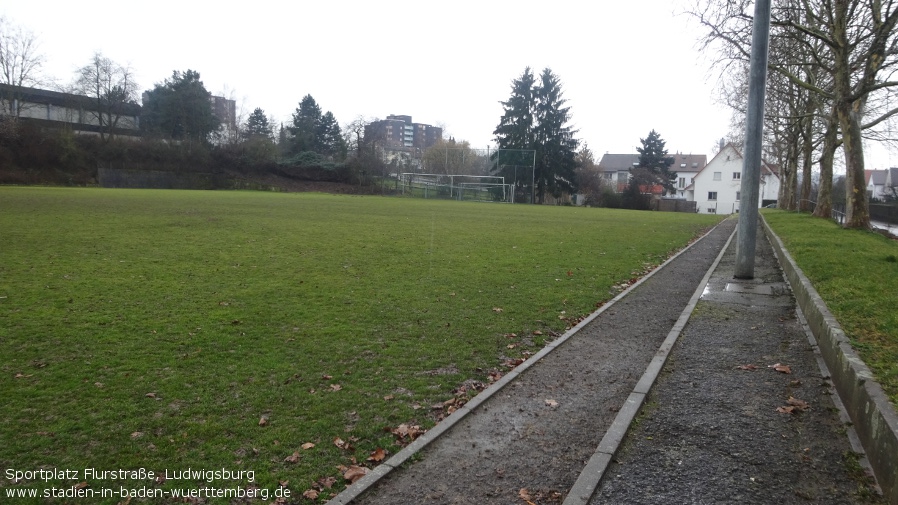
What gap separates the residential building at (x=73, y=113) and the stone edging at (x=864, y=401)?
72330 mm

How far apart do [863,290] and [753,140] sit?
3714mm

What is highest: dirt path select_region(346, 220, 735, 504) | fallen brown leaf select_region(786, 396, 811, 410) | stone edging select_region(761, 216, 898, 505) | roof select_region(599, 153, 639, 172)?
roof select_region(599, 153, 639, 172)

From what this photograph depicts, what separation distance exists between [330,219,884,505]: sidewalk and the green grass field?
1.55 ft

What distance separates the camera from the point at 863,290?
27.6ft

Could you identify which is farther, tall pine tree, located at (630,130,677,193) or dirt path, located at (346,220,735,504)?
tall pine tree, located at (630,130,677,193)

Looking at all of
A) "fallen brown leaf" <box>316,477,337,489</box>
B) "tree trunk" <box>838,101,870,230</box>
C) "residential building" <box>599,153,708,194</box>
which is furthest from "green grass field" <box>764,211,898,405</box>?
"residential building" <box>599,153,708,194</box>

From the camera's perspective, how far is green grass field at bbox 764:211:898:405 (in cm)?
521

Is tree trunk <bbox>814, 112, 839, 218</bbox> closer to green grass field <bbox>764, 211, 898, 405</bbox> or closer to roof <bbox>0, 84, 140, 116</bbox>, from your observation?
green grass field <bbox>764, 211, 898, 405</bbox>

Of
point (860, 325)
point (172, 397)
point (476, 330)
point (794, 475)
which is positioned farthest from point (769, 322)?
point (172, 397)

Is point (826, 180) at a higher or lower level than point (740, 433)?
higher

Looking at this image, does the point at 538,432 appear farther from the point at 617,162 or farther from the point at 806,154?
the point at 617,162

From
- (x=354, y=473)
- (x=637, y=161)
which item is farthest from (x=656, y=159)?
(x=354, y=473)

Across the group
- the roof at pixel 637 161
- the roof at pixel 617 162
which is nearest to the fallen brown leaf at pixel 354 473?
the roof at pixel 637 161

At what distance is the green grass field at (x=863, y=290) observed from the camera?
17.1 ft
